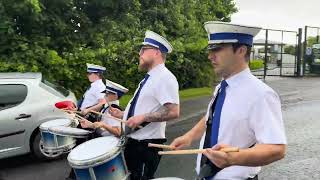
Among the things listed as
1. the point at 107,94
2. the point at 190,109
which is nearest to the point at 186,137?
the point at 107,94

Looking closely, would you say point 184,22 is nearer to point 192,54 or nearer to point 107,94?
point 192,54

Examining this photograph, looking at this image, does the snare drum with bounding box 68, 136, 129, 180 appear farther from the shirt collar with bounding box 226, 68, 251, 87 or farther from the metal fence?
the metal fence

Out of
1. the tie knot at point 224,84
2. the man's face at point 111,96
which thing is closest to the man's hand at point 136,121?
the tie knot at point 224,84

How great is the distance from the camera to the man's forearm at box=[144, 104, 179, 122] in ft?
13.9

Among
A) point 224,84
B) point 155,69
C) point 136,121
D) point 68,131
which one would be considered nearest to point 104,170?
point 136,121

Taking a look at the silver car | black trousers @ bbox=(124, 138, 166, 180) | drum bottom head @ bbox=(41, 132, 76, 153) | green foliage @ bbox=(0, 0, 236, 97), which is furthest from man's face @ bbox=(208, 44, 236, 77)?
green foliage @ bbox=(0, 0, 236, 97)

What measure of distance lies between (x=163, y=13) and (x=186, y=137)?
14230 millimetres

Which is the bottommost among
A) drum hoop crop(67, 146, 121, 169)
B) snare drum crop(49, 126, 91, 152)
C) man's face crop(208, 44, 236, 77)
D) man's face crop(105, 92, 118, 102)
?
snare drum crop(49, 126, 91, 152)

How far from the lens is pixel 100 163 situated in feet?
12.6

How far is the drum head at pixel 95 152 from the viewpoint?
387 centimetres

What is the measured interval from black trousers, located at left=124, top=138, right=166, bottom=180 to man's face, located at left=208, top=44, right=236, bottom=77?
5.75 feet

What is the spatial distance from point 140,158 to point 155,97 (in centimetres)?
58

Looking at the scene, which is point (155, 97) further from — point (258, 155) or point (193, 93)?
point (193, 93)

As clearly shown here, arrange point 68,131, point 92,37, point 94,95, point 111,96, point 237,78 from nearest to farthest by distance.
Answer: point 237,78 < point 111,96 < point 68,131 < point 94,95 < point 92,37
